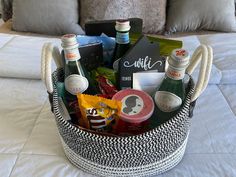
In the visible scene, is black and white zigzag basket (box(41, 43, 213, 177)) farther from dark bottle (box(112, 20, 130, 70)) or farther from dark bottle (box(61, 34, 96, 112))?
dark bottle (box(112, 20, 130, 70))

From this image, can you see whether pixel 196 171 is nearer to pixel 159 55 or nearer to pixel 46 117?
pixel 159 55

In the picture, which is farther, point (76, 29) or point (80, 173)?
point (76, 29)

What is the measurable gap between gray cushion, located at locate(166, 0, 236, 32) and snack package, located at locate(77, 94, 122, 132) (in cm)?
105

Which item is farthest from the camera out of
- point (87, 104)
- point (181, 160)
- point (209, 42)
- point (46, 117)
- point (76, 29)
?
point (76, 29)

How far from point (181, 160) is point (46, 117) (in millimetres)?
410

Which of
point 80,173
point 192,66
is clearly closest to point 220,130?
point 192,66

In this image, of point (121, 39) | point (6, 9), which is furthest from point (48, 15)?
point (121, 39)

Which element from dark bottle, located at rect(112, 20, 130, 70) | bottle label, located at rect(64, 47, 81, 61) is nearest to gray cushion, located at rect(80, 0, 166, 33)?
dark bottle, located at rect(112, 20, 130, 70)

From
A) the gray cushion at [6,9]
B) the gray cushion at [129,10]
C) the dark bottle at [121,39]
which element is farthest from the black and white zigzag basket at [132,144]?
the gray cushion at [6,9]

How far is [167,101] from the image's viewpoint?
1.82 feet

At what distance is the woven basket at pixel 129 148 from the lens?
1.68ft

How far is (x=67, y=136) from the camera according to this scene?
56 centimetres

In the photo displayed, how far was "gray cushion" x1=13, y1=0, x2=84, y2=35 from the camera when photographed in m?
1.45

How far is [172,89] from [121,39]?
0.56 ft
